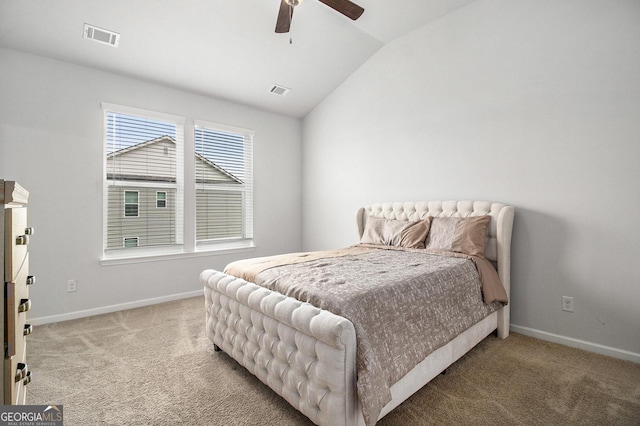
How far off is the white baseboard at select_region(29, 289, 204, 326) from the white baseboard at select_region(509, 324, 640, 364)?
3637 mm

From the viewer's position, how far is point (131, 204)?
364cm

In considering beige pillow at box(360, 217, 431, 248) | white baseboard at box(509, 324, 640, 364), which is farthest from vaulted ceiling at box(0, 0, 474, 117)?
white baseboard at box(509, 324, 640, 364)

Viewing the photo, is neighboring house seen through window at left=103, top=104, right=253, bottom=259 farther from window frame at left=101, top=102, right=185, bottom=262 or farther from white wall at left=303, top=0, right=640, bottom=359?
white wall at left=303, top=0, right=640, bottom=359

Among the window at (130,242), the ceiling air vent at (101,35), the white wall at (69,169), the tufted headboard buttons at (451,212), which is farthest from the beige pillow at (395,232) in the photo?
the ceiling air vent at (101,35)

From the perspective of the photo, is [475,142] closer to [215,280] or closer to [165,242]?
[215,280]

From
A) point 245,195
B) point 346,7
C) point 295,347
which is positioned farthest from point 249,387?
point 245,195

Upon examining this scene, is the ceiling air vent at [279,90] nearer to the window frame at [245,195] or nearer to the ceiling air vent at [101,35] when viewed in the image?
the window frame at [245,195]

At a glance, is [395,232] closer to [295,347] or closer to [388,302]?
[388,302]

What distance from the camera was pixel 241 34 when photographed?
10.8ft

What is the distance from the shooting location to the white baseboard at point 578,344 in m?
2.34

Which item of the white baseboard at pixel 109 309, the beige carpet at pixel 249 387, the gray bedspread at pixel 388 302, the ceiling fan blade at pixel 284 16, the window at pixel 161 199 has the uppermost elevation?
the ceiling fan blade at pixel 284 16

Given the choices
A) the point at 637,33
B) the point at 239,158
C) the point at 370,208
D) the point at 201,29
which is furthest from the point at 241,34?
the point at 637,33

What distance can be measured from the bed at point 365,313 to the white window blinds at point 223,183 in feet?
6.34

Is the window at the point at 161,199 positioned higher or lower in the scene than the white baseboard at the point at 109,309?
higher
